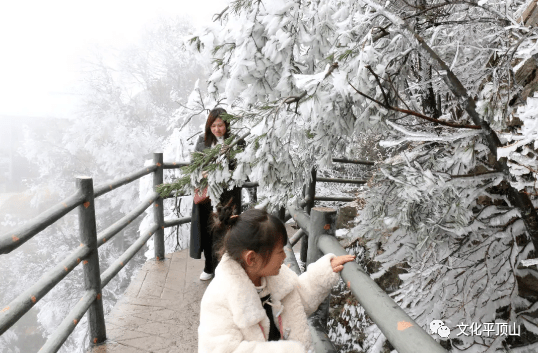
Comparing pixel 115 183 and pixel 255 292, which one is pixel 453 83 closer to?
pixel 255 292

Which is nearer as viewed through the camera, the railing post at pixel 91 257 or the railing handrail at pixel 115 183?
the railing post at pixel 91 257

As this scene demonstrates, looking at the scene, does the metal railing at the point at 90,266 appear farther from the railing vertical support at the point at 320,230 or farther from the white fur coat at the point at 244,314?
the white fur coat at the point at 244,314

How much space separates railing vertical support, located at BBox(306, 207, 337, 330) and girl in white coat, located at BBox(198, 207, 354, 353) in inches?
11.7

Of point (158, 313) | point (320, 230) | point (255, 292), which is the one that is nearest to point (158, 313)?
point (158, 313)

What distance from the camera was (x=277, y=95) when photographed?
2.66 meters

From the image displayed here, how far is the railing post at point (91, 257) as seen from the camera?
2684 millimetres

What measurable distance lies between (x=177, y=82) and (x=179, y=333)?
95.7 feet

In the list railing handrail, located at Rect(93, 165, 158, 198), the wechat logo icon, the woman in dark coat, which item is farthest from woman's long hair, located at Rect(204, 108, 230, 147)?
the wechat logo icon

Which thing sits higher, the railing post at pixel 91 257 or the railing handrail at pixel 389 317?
the railing handrail at pixel 389 317

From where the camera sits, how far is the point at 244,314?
147 centimetres

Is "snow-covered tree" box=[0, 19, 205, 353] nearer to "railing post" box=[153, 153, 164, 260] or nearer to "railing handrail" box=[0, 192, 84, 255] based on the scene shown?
"railing post" box=[153, 153, 164, 260]

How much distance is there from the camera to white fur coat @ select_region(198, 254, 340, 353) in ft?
4.71

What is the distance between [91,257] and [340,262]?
6.43ft

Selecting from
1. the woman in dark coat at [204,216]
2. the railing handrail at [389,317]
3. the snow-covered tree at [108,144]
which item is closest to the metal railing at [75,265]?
the woman in dark coat at [204,216]
